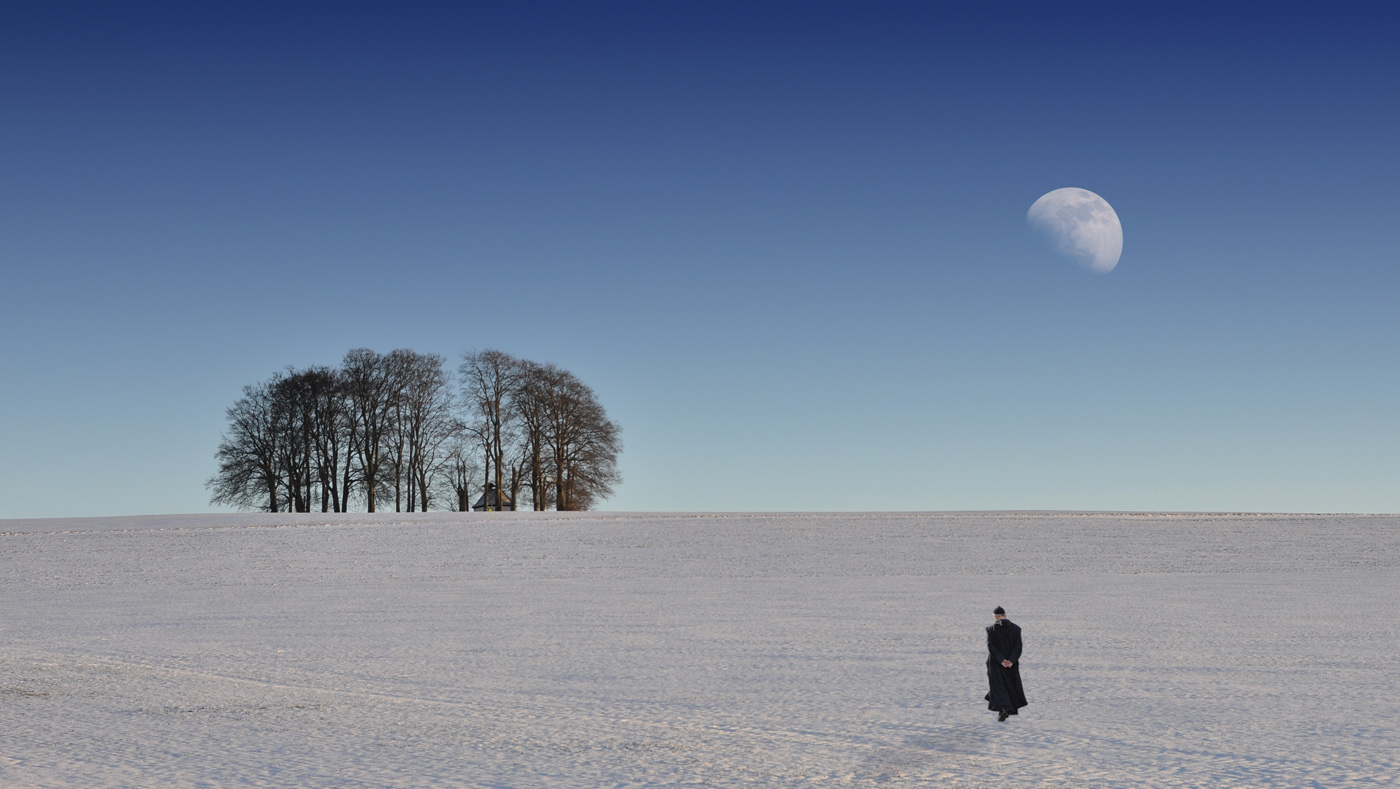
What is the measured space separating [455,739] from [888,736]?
335 centimetres

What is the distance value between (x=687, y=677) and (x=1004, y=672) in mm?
3649

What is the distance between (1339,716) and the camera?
9.99 metres

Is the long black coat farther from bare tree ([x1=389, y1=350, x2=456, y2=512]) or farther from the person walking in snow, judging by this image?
bare tree ([x1=389, y1=350, x2=456, y2=512])

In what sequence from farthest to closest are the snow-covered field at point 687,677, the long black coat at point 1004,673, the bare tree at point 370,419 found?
the bare tree at point 370,419
the long black coat at point 1004,673
the snow-covered field at point 687,677

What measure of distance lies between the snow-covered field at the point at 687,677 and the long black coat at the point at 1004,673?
7.1 inches

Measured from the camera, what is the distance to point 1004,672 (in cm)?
995

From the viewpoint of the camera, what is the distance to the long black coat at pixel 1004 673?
32.6 ft

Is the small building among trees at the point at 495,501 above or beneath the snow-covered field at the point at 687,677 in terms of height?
above

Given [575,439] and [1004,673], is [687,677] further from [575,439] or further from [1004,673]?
[575,439]

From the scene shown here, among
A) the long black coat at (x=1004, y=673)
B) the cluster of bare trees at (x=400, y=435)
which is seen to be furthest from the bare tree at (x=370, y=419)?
the long black coat at (x=1004, y=673)

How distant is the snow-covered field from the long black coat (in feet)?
0.59

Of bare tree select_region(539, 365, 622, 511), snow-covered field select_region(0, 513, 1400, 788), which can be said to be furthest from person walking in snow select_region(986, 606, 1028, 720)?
bare tree select_region(539, 365, 622, 511)

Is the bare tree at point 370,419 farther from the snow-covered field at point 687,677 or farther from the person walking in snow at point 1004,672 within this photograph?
the person walking in snow at point 1004,672

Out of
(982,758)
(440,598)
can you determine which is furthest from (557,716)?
(440,598)
